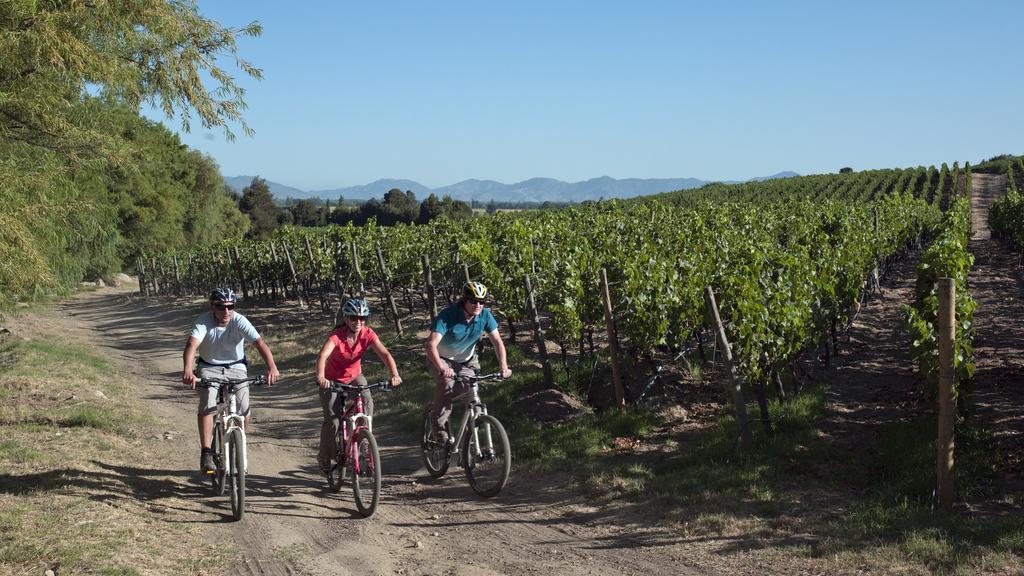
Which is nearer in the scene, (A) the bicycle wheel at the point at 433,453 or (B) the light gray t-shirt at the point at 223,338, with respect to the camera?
(B) the light gray t-shirt at the point at 223,338

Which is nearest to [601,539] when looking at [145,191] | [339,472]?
[339,472]

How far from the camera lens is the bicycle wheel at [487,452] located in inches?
266

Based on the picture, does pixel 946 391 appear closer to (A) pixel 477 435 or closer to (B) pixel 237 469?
(A) pixel 477 435

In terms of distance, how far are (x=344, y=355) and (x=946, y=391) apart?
4715mm

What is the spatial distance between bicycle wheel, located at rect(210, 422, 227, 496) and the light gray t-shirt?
0.55 metres

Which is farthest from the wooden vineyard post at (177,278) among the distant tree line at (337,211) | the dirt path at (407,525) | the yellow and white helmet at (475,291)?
the distant tree line at (337,211)

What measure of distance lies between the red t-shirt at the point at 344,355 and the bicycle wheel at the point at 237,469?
86 centimetres

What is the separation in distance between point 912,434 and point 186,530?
652 centimetres

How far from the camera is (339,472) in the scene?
6930mm

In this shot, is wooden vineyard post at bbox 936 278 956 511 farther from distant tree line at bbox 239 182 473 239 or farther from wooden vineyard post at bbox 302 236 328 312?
distant tree line at bbox 239 182 473 239

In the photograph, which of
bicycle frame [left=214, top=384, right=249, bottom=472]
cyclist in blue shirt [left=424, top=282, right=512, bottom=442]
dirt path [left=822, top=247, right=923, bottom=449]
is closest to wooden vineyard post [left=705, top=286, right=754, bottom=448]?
dirt path [left=822, top=247, right=923, bottom=449]

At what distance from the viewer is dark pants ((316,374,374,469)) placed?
6.59 m

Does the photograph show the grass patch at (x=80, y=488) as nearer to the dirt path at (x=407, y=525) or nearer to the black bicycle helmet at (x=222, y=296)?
the dirt path at (x=407, y=525)

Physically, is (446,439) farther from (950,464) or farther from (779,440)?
(950,464)
